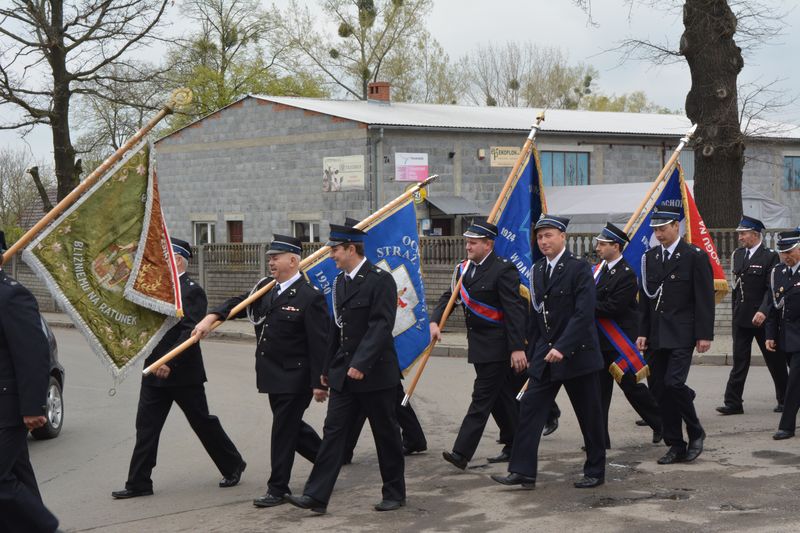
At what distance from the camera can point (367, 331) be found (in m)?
7.41

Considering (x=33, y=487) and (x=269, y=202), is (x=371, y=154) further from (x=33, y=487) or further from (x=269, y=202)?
(x=33, y=487)

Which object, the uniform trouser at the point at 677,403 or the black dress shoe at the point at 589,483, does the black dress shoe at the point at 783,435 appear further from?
the black dress shoe at the point at 589,483

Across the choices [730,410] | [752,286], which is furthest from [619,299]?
[752,286]

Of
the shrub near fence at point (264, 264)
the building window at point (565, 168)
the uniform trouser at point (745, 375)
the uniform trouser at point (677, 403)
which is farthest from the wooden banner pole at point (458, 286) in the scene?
the building window at point (565, 168)

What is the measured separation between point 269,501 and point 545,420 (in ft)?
6.65

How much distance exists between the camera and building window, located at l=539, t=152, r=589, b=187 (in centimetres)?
3322

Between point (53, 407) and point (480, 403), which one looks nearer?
point (480, 403)

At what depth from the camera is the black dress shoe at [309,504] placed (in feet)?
23.6

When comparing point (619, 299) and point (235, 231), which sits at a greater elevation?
point (619, 299)

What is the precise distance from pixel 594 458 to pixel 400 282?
8.27 ft

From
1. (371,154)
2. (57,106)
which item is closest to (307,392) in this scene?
(371,154)

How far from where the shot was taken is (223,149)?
114 ft

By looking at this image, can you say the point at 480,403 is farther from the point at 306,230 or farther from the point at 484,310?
the point at 306,230

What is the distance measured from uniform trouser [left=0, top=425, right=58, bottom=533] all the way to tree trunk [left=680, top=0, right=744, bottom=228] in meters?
16.6
